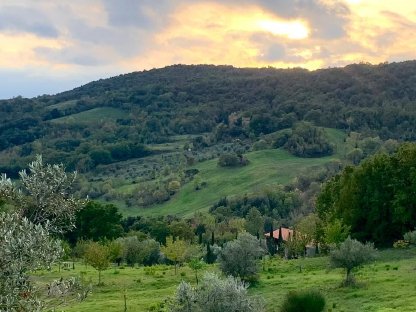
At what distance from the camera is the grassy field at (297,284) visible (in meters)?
→ 44.5

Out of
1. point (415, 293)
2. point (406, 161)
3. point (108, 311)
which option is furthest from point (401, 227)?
point (108, 311)

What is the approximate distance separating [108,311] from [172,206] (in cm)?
14496

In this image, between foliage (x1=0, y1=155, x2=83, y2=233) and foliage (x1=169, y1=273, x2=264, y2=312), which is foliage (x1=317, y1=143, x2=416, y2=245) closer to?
foliage (x1=169, y1=273, x2=264, y2=312)

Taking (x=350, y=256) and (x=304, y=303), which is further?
(x=350, y=256)

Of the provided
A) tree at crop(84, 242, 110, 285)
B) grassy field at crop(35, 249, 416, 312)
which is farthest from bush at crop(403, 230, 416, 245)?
tree at crop(84, 242, 110, 285)

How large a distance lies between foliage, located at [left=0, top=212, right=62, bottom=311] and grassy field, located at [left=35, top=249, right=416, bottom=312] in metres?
23.9

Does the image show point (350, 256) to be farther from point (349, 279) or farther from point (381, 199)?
point (381, 199)

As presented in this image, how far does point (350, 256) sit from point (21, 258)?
121ft

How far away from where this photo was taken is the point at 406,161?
72500mm

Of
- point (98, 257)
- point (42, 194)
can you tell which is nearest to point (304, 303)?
point (42, 194)

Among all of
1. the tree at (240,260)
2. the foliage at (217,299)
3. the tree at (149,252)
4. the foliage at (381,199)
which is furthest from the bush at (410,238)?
the tree at (149,252)

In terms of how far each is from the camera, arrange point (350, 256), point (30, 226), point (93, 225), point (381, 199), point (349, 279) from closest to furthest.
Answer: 1. point (30, 226)
2. point (350, 256)
3. point (349, 279)
4. point (381, 199)
5. point (93, 225)

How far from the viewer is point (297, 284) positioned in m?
51.9

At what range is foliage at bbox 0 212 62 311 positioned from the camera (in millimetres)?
19000
